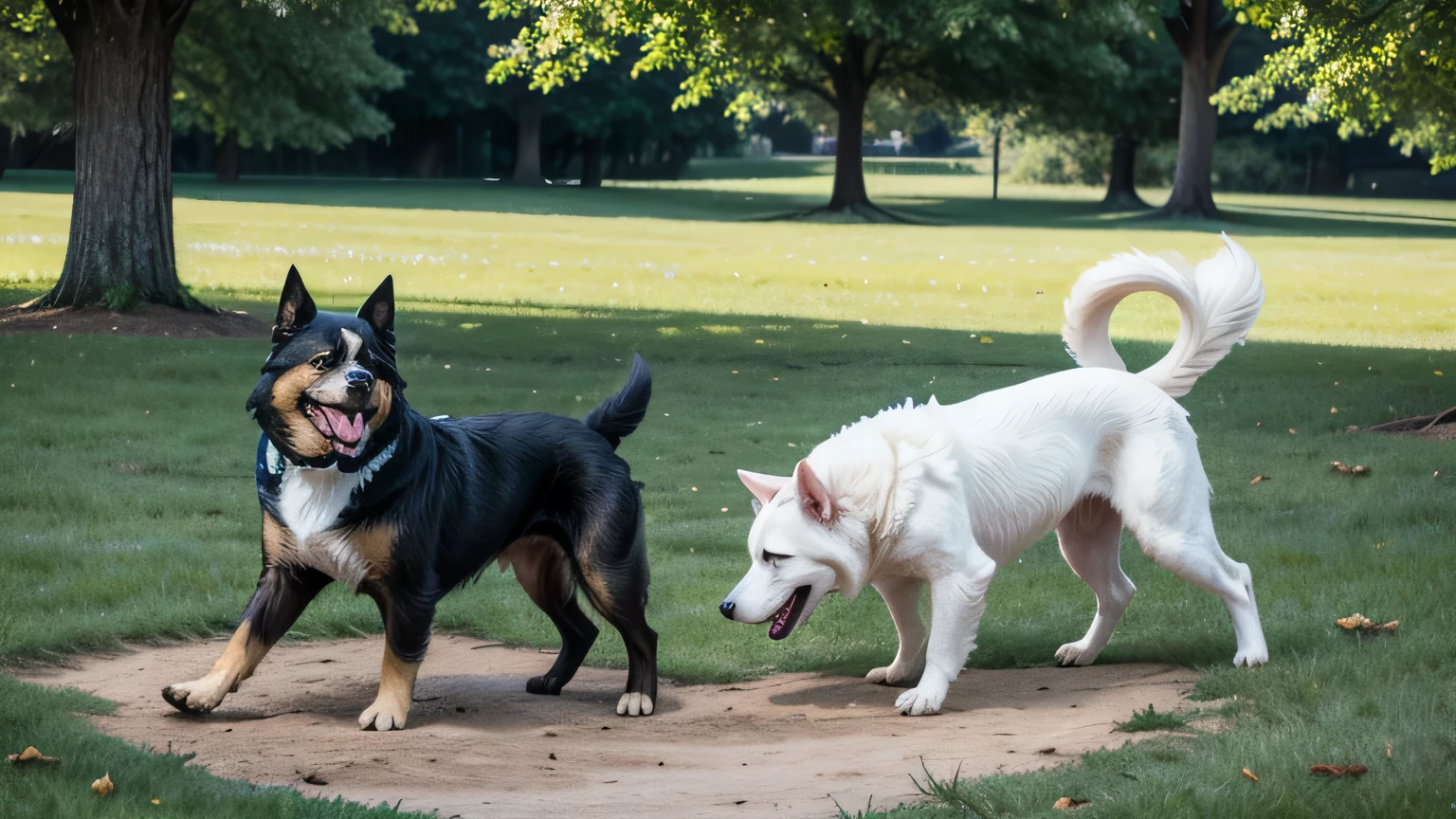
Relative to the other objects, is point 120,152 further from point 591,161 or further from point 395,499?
point 591,161

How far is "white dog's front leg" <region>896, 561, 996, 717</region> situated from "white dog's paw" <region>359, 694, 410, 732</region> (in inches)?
73.3

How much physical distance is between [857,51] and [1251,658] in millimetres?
42084

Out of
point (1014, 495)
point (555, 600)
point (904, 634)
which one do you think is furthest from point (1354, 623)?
point (555, 600)

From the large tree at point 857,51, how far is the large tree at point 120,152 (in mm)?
10145

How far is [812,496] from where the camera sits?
6.22 meters

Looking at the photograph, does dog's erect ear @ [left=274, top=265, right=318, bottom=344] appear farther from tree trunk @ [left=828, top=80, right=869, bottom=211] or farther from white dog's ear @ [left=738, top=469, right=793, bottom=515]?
tree trunk @ [left=828, top=80, right=869, bottom=211]

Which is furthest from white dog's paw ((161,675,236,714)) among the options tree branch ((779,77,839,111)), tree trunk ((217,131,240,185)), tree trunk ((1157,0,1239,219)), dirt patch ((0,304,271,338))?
tree trunk ((217,131,240,185))

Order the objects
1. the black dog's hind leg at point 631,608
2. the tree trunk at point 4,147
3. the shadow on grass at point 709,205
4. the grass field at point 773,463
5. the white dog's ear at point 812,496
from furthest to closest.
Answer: the tree trunk at point 4,147 → the shadow on grass at point 709,205 → the black dog's hind leg at point 631,608 → the white dog's ear at point 812,496 → the grass field at point 773,463

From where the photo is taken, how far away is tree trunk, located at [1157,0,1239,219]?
47.5m

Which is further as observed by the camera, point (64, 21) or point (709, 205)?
point (709, 205)

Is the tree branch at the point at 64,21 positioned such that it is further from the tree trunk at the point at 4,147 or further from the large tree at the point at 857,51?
the tree trunk at the point at 4,147

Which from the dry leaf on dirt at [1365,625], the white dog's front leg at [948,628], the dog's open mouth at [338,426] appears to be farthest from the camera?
the dry leaf on dirt at [1365,625]

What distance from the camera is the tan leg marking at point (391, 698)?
590 centimetres

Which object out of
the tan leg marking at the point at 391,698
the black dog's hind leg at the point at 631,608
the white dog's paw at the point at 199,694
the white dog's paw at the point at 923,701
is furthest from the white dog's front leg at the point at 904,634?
the white dog's paw at the point at 199,694
